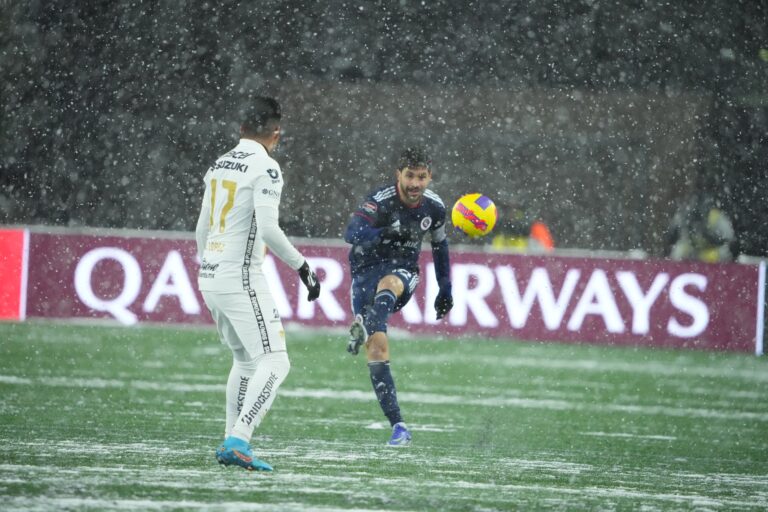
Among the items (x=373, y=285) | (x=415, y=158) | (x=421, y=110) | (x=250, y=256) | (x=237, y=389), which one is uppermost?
(x=421, y=110)

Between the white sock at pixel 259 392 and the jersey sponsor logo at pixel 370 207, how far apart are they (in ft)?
6.82

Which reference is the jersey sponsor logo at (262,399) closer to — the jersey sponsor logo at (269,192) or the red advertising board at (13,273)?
the jersey sponsor logo at (269,192)

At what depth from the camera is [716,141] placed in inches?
859

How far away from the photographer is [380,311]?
26.1 ft

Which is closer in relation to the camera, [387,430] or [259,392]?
[259,392]

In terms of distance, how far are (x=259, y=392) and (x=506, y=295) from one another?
10110 mm

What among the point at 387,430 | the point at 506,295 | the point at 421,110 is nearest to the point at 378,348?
the point at 387,430

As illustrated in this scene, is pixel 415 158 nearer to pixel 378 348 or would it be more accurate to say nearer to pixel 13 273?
pixel 378 348

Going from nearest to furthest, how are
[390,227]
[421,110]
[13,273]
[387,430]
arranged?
1. [390,227]
2. [387,430]
3. [13,273]
4. [421,110]

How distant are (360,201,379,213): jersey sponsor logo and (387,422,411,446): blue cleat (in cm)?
126

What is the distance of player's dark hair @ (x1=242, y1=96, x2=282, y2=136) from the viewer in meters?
6.11

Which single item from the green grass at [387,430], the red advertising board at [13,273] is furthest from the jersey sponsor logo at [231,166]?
the red advertising board at [13,273]

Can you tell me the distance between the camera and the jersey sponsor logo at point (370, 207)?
7996mm

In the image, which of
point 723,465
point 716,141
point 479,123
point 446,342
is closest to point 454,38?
point 479,123
